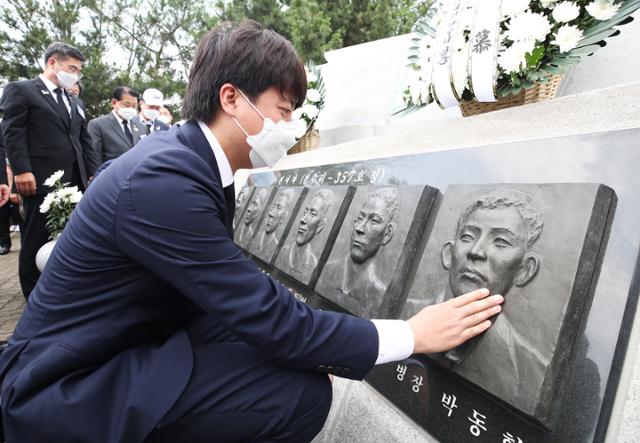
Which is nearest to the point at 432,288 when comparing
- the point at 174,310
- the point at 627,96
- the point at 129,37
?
the point at 174,310

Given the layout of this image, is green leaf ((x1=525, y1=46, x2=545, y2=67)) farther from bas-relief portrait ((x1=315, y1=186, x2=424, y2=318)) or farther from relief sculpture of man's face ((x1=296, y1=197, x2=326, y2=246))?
relief sculpture of man's face ((x1=296, y1=197, x2=326, y2=246))

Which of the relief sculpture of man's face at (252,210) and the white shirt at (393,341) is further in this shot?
the relief sculpture of man's face at (252,210)

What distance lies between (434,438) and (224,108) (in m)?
1.34

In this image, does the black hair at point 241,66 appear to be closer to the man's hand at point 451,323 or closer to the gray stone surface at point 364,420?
the man's hand at point 451,323

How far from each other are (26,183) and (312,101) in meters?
3.00

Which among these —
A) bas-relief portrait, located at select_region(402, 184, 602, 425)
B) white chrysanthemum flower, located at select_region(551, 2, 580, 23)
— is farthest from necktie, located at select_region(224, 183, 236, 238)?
white chrysanthemum flower, located at select_region(551, 2, 580, 23)

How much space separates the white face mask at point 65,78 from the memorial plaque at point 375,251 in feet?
11.4

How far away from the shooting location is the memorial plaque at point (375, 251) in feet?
→ 5.99

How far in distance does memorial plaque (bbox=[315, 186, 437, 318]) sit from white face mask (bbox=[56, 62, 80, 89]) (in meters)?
3.48

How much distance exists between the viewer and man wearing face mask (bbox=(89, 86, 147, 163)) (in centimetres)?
573

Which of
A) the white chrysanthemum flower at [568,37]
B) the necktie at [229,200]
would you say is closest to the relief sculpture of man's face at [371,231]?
the necktie at [229,200]

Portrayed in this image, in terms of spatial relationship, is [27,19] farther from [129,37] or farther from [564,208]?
[564,208]

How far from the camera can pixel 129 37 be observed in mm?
20656

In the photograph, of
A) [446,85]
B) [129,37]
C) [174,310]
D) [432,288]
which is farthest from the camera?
[129,37]
